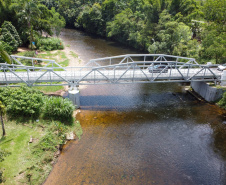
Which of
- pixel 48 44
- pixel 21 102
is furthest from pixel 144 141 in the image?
pixel 48 44

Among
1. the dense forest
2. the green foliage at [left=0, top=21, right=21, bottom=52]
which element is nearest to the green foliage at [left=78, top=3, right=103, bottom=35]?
the dense forest

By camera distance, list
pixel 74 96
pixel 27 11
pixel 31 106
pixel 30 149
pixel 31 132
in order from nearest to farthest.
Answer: pixel 30 149, pixel 31 132, pixel 31 106, pixel 74 96, pixel 27 11

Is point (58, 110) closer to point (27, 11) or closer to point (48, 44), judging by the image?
point (27, 11)

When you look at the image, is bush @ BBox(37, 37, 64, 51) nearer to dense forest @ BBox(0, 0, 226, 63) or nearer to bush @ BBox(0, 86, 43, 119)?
dense forest @ BBox(0, 0, 226, 63)

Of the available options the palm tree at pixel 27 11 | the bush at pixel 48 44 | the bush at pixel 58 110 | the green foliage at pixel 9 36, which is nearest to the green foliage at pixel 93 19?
the bush at pixel 48 44

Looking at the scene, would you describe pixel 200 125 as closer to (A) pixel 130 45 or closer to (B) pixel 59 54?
(B) pixel 59 54

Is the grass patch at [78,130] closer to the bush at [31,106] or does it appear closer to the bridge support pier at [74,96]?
the bush at [31,106]
